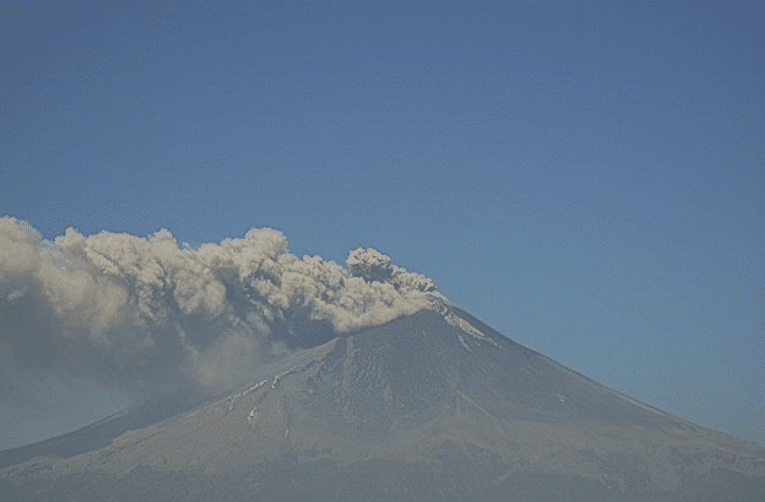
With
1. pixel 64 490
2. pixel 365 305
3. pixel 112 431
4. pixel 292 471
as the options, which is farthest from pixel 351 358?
pixel 64 490

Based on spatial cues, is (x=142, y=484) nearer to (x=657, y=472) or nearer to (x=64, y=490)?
(x=64, y=490)

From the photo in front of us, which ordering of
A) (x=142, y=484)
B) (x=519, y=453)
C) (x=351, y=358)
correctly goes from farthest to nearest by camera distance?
(x=351, y=358), (x=519, y=453), (x=142, y=484)

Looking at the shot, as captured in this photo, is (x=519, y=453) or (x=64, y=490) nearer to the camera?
(x=64, y=490)

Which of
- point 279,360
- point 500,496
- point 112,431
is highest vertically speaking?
point 279,360

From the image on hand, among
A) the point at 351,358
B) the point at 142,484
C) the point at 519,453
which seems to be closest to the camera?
the point at 142,484

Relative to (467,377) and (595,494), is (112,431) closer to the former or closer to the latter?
(467,377)

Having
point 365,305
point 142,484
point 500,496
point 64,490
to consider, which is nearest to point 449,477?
point 500,496

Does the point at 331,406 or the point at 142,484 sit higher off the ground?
the point at 331,406
